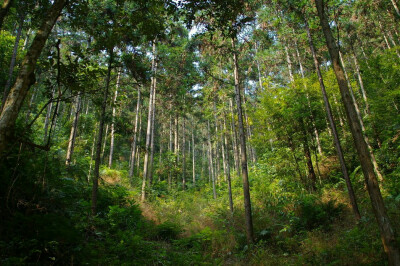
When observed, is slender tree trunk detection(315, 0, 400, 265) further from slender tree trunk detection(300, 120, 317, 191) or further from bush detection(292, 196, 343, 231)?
slender tree trunk detection(300, 120, 317, 191)

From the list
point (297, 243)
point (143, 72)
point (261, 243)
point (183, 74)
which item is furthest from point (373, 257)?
point (183, 74)

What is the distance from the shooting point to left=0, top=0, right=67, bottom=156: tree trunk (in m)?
2.76

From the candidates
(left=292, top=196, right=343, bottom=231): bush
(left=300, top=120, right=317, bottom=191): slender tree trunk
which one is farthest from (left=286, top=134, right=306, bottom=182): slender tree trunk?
(left=292, top=196, right=343, bottom=231): bush

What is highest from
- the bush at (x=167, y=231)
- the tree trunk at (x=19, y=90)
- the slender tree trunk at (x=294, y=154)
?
the slender tree trunk at (x=294, y=154)

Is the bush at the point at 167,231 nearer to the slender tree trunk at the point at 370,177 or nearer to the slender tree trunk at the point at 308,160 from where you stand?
the slender tree trunk at the point at 370,177

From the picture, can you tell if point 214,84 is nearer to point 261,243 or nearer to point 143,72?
point 143,72

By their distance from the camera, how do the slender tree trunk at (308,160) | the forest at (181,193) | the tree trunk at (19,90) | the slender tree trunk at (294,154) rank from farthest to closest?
1. the slender tree trunk at (308,160)
2. the slender tree trunk at (294,154)
3. the forest at (181,193)
4. the tree trunk at (19,90)

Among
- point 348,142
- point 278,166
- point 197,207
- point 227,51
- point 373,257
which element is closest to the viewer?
point 373,257

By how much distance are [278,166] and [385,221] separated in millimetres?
7533

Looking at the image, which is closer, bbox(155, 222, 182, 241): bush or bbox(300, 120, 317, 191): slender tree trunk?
bbox(155, 222, 182, 241): bush

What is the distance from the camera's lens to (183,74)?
16.5 m

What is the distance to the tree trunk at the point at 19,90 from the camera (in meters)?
2.76

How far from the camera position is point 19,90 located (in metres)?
2.95

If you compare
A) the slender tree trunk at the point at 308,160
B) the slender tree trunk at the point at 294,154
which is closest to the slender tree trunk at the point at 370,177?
the slender tree trunk at the point at 294,154
